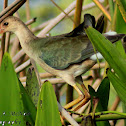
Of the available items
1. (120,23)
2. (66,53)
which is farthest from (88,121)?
(66,53)

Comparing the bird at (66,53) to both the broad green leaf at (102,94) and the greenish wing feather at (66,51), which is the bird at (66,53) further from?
the broad green leaf at (102,94)

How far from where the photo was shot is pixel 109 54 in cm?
64

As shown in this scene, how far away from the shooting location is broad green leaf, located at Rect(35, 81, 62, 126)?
57 cm

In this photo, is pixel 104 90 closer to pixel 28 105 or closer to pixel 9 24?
pixel 28 105

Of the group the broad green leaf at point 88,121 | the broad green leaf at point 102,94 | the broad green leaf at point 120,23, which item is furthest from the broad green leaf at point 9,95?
the broad green leaf at point 120,23

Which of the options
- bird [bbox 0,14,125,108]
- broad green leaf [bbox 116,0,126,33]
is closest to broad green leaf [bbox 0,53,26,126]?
broad green leaf [bbox 116,0,126,33]

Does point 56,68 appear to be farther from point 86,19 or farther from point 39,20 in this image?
point 39,20

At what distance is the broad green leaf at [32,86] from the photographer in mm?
839

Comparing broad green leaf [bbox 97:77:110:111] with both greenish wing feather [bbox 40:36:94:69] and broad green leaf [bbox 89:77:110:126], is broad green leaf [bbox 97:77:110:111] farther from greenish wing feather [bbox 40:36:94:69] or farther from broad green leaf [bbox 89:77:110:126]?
greenish wing feather [bbox 40:36:94:69]

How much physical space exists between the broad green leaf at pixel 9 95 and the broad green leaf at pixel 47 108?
0.14 ft

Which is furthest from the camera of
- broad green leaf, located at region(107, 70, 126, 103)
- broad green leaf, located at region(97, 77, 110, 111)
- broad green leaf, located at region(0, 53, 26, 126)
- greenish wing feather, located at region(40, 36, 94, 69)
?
greenish wing feather, located at region(40, 36, 94, 69)

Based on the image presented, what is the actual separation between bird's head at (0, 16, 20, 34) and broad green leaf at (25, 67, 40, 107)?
1.37 feet

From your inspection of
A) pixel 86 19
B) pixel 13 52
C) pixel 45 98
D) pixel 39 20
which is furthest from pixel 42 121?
pixel 39 20

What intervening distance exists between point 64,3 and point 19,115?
1.59 meters
